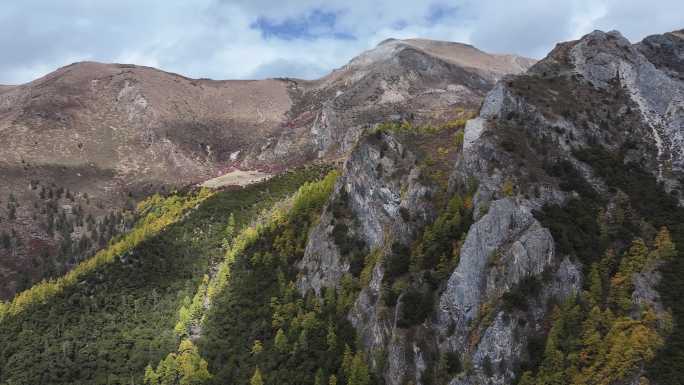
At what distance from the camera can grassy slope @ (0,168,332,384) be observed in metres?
90.7

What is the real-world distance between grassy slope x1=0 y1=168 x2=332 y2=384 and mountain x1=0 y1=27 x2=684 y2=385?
414 millimetres

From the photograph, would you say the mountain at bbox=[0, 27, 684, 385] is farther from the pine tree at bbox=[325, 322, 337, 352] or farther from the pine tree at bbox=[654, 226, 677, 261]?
the pine tree at bbox=[325, 322, 337, 352]

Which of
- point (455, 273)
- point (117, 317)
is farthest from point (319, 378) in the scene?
point (117, 317)

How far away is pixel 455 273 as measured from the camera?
201 feet

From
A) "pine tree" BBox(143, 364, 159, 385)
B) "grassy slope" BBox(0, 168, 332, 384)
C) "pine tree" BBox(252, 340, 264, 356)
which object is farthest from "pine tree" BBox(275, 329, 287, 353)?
"grassy slope" BBox(0, 168, 332, 384)

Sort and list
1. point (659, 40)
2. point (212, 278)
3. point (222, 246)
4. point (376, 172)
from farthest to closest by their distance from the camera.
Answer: point (222, 246), point (212, 278), point (659, 40), point (376, 172)

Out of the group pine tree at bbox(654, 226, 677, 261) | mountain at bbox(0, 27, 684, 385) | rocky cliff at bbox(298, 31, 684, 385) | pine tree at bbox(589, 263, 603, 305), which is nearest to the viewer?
mountain at bbox(0, 27, 684, 385)

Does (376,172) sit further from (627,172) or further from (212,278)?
(212,278)

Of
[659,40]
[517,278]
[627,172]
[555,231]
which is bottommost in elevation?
[517,278]

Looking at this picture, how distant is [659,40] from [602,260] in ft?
203

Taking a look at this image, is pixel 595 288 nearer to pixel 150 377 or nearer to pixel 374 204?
pixel 374 204

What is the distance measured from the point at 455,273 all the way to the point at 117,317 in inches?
2886

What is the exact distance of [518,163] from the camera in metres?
68.2

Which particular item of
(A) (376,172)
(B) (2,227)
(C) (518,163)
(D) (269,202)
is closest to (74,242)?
(B) (2,227)
